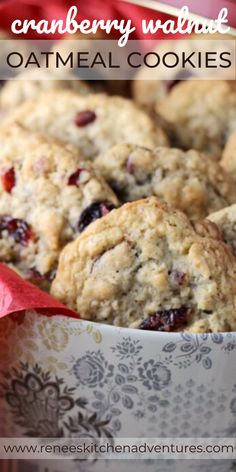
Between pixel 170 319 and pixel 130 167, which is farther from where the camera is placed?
pixel 130 167

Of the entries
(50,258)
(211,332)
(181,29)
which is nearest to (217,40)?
(181,29)

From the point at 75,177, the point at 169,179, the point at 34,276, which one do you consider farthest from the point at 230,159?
the point at 34,276

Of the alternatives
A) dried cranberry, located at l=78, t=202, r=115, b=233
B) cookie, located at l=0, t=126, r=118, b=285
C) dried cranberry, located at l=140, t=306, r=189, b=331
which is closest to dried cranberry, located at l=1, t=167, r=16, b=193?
cookie, located at l=0, t=126, r=118, b=285

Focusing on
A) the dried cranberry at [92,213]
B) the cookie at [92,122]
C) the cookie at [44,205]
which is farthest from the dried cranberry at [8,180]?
the cookie at [92,122]

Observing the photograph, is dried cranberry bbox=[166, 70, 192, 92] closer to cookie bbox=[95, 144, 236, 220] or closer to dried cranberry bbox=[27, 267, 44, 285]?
cookie bbox=[95, 144, 236, 220]

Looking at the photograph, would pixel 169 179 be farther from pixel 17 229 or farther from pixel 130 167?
pixel 17 229

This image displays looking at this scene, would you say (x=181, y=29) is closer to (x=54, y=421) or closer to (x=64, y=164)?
(x=64, y=164)
